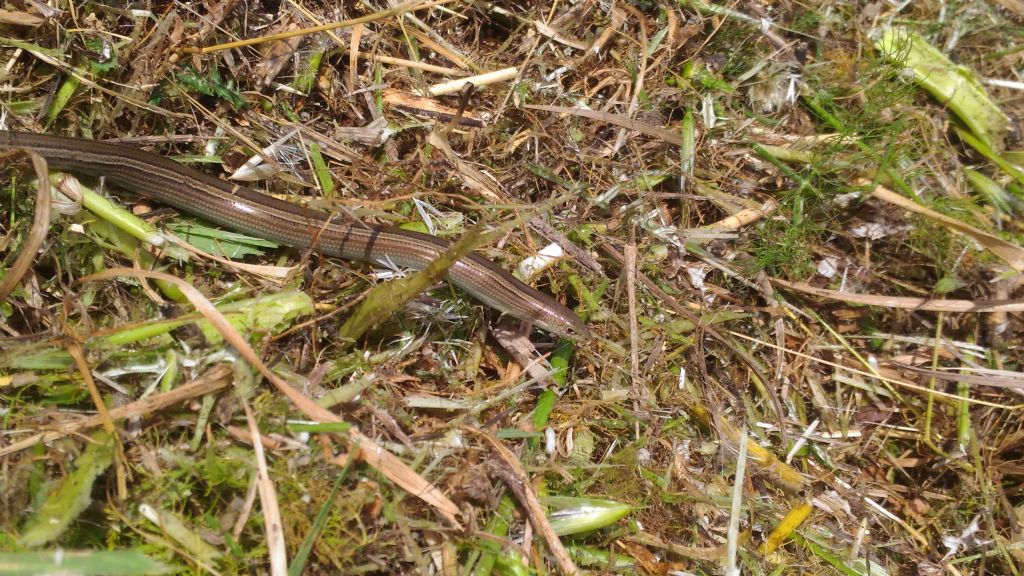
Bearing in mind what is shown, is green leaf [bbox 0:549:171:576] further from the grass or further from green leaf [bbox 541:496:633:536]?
green leaf [bbox 541:496:633:536]

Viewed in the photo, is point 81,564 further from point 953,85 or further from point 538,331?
point 953,85

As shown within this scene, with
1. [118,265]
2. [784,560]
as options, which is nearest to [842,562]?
[784,560]

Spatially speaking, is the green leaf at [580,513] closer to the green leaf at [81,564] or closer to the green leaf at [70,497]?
the green leaf at [81,564]

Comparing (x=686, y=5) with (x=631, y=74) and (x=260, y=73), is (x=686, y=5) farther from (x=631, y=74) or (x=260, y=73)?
(x=260, y=73)


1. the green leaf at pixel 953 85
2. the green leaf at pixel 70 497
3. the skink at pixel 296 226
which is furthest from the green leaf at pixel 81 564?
the green leaf at pixel 953 85

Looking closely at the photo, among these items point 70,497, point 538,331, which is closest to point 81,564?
point 70,497

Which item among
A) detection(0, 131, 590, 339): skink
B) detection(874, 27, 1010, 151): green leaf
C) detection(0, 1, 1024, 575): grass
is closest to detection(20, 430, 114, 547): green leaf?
detection(0, 1, 1024, 575): grass
